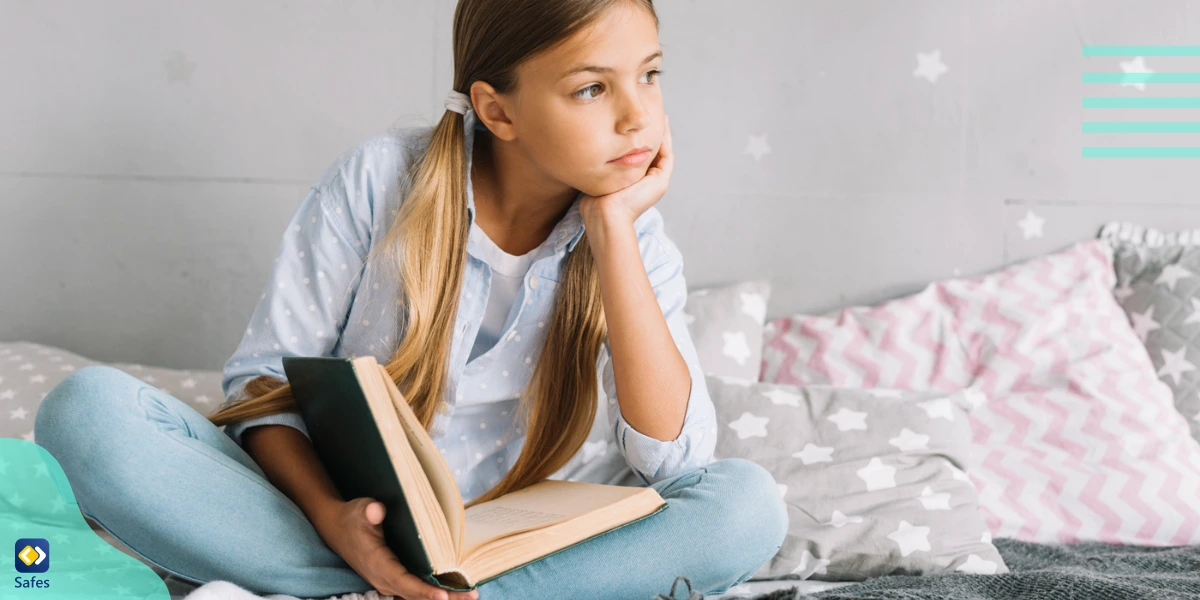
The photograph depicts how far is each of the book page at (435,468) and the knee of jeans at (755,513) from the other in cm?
30

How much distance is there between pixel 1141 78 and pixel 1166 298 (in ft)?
1.39

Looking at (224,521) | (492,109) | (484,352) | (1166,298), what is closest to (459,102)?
(492,109)

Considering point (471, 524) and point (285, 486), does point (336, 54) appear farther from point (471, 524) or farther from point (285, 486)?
point (471, 524)

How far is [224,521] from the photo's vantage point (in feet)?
2.76

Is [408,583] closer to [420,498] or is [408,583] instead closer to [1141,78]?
[420,498]

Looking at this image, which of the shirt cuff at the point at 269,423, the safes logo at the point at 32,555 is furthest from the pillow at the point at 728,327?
the safes logo at the point at 32,555

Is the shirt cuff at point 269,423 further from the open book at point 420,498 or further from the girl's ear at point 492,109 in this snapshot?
the girl's ear at point 492,109

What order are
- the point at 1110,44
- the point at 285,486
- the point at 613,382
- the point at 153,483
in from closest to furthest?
the point at 153,483
the point at 285,486
the point at 613,382
the point at 1110,44

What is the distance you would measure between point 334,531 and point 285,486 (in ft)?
0.37

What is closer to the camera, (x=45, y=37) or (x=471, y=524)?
(x=471, y=524)

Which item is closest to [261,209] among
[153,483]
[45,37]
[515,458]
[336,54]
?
[336,54]

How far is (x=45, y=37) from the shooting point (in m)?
1.58

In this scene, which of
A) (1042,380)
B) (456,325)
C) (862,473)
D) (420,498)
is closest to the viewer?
(420,498)

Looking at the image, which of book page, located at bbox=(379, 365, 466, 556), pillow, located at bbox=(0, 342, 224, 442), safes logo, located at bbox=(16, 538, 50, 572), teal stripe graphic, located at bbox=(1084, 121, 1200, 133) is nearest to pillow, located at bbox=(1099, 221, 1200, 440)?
teal stripe graphic, located at bbox=(1084, 121, 1200, 133)
